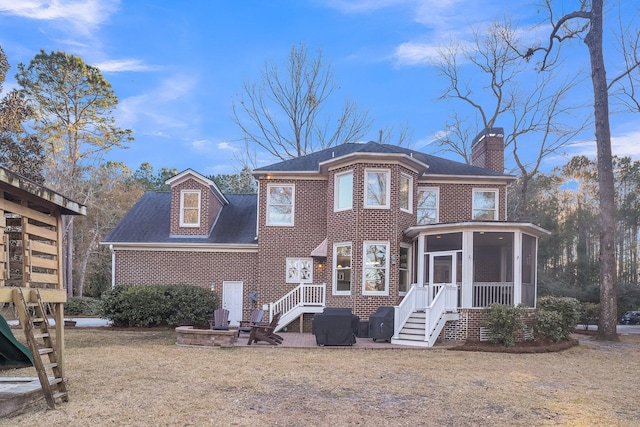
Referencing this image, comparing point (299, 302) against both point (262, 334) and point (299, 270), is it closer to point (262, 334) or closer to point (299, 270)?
point (299, 270)

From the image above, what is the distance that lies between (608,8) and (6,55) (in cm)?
2166

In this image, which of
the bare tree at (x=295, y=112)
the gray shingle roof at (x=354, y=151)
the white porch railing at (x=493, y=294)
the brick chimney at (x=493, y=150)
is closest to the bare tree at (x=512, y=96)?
the bare tree at (x=295, y=112)

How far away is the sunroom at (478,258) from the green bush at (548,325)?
2.39 ft

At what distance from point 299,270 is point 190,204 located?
16.7ft

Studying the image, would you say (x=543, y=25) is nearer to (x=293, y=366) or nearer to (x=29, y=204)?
(x=293, y=366)

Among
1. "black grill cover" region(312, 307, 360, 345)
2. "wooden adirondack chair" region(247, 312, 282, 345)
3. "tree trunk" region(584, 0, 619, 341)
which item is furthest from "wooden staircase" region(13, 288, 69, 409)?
"tree trunk" region(584, 0, 619, 341)

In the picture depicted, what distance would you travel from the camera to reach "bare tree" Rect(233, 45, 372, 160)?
2947 cm

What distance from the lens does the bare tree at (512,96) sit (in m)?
27.2

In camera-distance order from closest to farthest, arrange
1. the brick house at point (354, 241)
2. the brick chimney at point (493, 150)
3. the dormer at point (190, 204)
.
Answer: the brick house at point (354, 241) → the dormer at point (190, 204) → the brick chimney at point (493, 150)

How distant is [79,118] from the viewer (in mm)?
29031

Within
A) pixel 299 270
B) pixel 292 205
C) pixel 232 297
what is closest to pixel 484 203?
pixel 292 205

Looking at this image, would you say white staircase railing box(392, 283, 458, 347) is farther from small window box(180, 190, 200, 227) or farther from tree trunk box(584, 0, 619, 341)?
small window box(180, 190, 200, 227)

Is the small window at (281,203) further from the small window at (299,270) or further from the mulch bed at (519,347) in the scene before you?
the mulch bed at (519,347)

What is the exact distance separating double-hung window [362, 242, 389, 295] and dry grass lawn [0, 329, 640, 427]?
3.63 m
